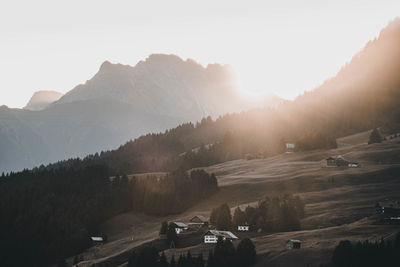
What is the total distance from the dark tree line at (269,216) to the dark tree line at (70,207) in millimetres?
40807

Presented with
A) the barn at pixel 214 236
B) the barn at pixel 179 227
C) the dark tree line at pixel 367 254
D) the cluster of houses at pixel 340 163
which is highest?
the cluster of houses at pixel 340 163

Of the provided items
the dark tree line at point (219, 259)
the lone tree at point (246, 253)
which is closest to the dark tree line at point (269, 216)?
the dark tree line at point (219, 259)

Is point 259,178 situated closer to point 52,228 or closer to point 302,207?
point 302,207

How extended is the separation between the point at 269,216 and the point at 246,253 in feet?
86.2

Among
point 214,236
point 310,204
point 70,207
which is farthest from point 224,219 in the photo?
point 70,207

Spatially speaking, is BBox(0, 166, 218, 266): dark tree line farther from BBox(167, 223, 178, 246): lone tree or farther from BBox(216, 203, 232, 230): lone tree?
BBox(216, 203, 232, 230): lone tree

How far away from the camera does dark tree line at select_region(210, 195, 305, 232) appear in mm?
113750

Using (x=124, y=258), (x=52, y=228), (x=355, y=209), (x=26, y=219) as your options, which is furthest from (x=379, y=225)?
(x=26, y=219)

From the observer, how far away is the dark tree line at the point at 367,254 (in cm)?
7851

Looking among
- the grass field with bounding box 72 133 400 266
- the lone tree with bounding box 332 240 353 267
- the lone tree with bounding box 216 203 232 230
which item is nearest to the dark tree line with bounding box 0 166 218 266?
the grass field with bounding box 72 133 400 266

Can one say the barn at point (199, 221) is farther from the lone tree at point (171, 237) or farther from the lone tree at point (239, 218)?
the lone tree at point (171, 237)

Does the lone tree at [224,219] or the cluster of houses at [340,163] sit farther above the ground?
the cluster of houses at [340,163]

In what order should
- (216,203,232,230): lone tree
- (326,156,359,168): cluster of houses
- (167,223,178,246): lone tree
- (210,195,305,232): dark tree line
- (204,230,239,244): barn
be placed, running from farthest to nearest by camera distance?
(326,156,359,168): cluster of houses
(216,203,232,230): lone tree
(210,195,305,232): dark tree line
(167,223,178,246): lone tree
(204,230,239,244): barn

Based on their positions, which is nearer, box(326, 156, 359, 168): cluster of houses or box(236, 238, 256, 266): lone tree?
box(236, 238, 256, 266): lone tree
